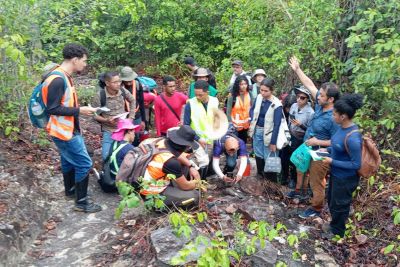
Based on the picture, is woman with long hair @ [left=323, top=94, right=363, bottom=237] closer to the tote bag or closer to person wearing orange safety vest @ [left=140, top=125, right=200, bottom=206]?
the tote bag

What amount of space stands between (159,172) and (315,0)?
480 centimetres

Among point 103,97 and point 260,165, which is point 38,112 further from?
point 260,165

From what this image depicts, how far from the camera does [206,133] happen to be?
5906 mm

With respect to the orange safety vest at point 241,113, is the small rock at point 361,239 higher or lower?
lower

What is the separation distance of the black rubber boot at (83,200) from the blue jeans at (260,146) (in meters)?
2.62

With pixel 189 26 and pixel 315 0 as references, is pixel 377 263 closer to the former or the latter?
pixel 315 0

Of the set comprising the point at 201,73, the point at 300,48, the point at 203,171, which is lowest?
the point at 203,171

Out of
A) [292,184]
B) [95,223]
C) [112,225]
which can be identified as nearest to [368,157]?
[292,184]

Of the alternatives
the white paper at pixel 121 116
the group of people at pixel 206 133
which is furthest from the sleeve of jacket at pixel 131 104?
the white paper at pixel 121 116

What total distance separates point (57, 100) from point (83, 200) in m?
1.46

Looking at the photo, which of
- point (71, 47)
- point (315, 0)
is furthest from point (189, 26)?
point (71, 47)

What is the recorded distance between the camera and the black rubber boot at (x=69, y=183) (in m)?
5.40

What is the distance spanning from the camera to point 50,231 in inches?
191

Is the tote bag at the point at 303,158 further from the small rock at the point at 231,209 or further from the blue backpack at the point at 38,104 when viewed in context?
the blue backpack at the point at 38,104
